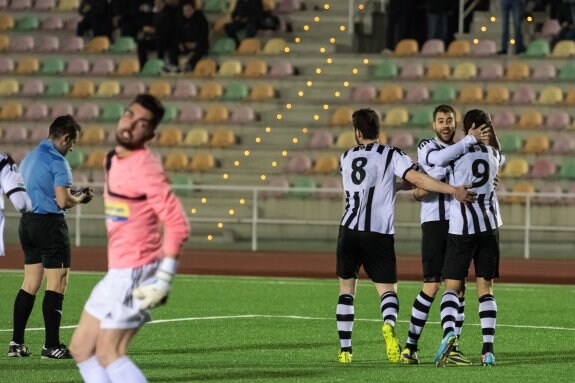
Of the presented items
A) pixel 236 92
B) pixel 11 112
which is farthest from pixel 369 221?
pixel 11 112

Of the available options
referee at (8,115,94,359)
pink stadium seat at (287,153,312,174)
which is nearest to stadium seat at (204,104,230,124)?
pink stadium seat at (287,153,312,174)

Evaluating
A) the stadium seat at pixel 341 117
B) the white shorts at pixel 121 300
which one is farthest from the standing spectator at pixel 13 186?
the stadium seat at pixel 341 117

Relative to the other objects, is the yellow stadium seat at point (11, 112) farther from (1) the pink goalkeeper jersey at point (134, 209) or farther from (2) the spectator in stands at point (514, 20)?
(1) the pink goalkeeper jersey at point (134, 209)

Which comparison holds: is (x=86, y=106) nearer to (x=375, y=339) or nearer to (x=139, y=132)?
(x=375, y=339)

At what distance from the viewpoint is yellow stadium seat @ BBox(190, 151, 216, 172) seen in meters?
28.6

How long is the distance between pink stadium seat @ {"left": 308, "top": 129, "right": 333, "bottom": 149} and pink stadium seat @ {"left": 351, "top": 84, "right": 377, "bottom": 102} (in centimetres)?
107

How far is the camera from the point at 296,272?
75.1ft

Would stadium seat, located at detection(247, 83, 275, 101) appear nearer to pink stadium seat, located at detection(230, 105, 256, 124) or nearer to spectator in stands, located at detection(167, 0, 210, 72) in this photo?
pink stadium seat, located at detection(230, 105, 256, 124)

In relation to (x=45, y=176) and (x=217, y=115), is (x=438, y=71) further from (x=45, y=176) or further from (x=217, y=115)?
(x=45, y=176)

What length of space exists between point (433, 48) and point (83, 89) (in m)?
7.14

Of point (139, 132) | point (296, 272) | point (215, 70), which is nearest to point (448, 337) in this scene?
point (139, 132)

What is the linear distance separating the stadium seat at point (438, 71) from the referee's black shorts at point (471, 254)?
56.6 feet

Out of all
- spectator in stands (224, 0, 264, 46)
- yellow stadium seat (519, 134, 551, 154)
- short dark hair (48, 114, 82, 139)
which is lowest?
yellow stadium seat (519, 134, 551, 154)

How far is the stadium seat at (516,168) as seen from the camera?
27125 millimetres
